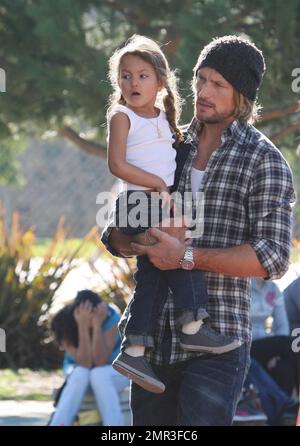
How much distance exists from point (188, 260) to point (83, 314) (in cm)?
363

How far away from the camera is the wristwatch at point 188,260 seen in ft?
12.6

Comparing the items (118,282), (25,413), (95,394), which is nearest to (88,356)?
(95,394)

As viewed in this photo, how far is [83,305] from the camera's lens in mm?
7410

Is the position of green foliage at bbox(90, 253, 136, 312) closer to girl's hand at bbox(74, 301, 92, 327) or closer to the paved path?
the paved path

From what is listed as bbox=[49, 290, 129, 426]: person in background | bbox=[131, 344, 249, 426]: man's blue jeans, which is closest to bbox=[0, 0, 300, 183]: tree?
bbox=[49, 290, 129, 426]: person in background

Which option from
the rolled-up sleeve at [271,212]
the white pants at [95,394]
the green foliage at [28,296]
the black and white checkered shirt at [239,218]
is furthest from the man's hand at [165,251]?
the green foliage at [28,296]

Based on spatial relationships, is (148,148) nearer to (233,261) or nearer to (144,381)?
(233,261)

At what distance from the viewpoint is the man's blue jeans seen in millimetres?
3830

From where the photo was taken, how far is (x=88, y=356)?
7.16 meters

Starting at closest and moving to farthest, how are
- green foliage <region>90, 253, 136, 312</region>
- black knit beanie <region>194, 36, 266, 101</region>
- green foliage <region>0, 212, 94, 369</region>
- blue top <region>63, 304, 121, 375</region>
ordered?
black knit beanie <region>194, 36, 266, 101</region>, blue top <region>63, 304, 121, 375</region>, green foliage <region>90, 253, 136, 312</region>, green foliage <region>0, 212, 94, 369</region>

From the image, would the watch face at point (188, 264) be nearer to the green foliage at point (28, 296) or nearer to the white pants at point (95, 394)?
the white pants at point (95, 394)

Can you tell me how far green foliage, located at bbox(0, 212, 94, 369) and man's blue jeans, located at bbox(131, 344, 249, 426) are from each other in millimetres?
6262
